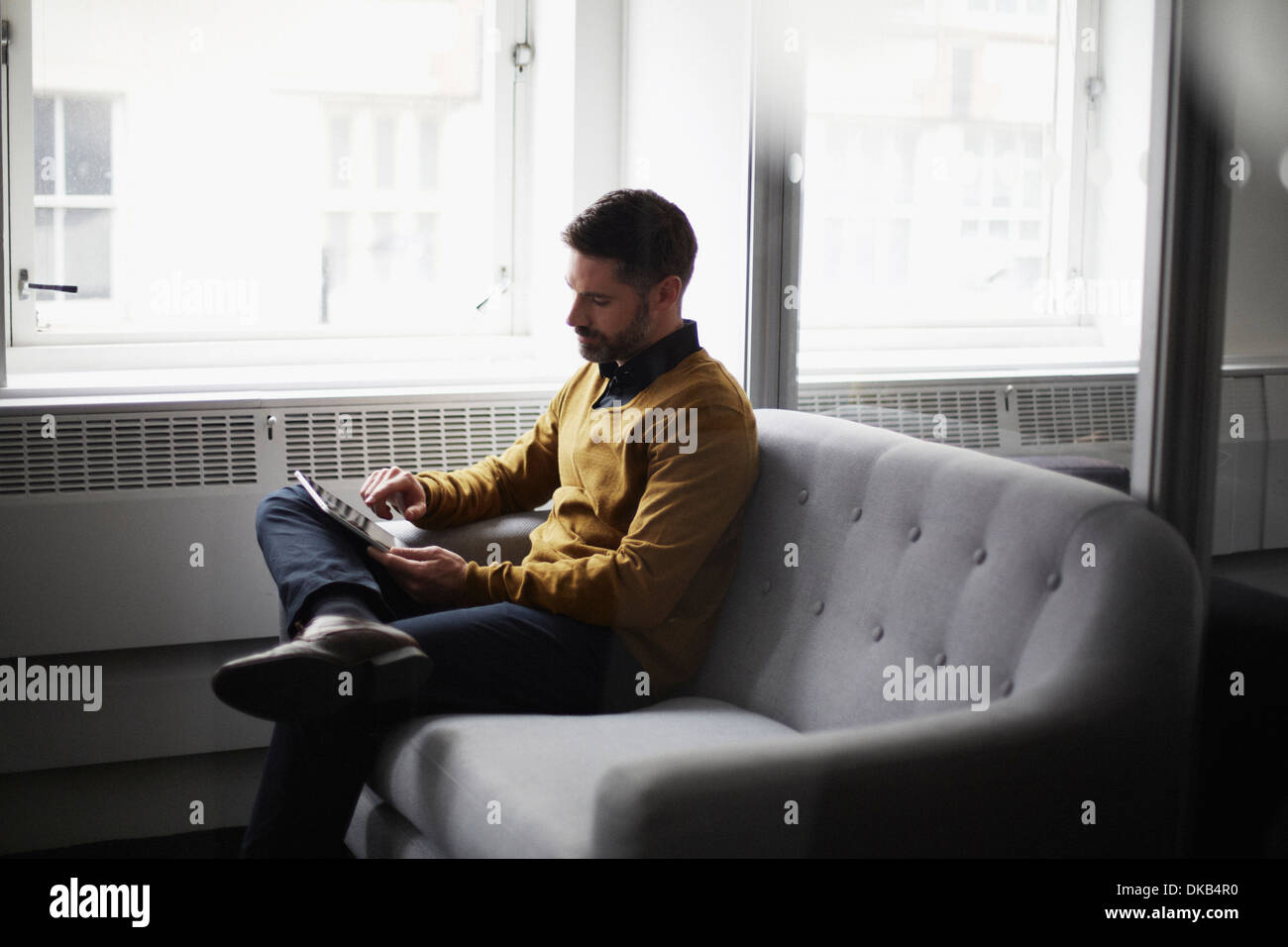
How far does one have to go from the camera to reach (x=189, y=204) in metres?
2.96

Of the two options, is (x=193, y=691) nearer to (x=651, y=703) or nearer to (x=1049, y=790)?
(x=651, y=703)

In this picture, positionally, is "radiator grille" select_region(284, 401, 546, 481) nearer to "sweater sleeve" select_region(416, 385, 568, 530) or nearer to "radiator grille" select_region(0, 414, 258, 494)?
"radiator grille" select_region(0, 414, 258, 494)

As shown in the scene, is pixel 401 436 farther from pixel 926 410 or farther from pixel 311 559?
pixel 926 410

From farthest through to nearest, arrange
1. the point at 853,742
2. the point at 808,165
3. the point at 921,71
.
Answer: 1. the point at 808,165
2. the point at 921,71
3. the point at 853,742

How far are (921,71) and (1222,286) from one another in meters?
0.86

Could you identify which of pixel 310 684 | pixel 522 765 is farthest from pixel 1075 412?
pixel 310 684

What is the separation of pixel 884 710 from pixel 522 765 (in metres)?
0.49

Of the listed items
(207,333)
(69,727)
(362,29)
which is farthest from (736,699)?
(362,29)

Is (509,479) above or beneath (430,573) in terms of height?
above

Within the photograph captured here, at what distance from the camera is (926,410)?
2088 mm

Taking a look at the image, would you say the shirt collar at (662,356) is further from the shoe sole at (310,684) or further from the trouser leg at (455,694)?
the shoe sole at (310,684)

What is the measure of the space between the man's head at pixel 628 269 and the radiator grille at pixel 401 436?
0.75 m

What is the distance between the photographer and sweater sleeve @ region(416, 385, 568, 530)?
2.36 meters

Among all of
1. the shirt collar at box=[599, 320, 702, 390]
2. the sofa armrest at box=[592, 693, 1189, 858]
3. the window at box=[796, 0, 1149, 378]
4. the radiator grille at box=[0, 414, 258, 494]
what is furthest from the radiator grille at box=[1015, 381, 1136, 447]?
the radiator grille at box=[0, 414, 258, 494]
